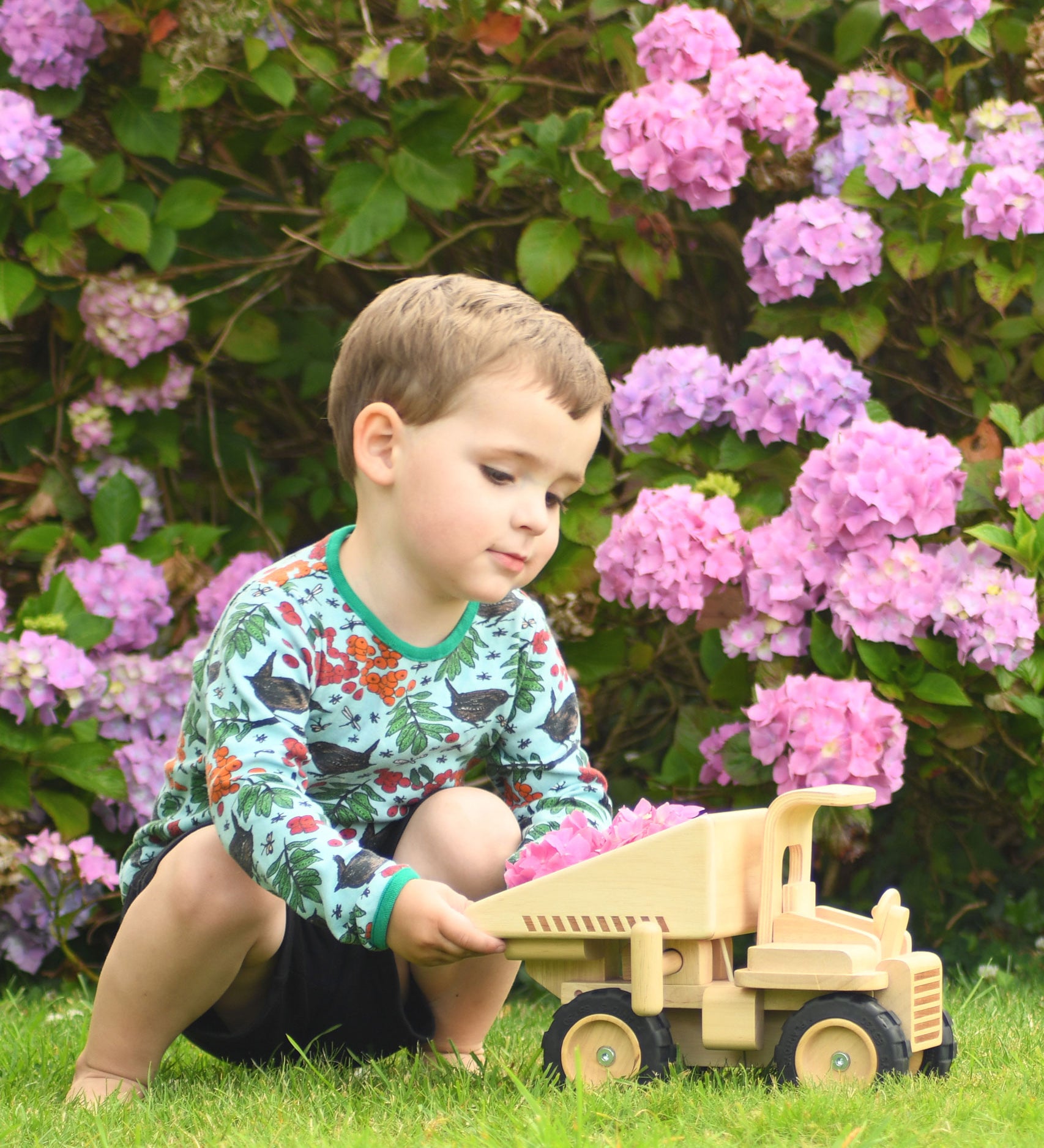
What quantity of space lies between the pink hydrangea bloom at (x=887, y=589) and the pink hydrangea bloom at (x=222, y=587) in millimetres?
1217

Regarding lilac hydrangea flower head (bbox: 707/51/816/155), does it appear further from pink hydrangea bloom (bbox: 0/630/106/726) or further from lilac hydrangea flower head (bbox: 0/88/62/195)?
pink hydrangea bloom (bbox: 0/630/106/726)

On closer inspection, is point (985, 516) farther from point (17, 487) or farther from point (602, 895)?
point (17, 487)

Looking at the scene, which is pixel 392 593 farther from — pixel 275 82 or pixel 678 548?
pixel 275 82

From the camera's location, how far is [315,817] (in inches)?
69.7

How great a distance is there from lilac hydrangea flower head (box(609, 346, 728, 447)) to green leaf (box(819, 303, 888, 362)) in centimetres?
23

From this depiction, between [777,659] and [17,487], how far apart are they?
5.59 ft

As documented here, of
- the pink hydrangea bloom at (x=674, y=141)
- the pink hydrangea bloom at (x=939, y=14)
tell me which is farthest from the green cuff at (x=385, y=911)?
the pink hydrangea bloom at (x=939, y=14)

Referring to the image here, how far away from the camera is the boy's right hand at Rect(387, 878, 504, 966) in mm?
1688

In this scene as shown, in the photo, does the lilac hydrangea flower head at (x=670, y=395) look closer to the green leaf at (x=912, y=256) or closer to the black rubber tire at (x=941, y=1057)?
the green leaf at (x=912, y=256)

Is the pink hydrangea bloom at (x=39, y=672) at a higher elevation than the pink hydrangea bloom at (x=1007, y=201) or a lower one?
lower

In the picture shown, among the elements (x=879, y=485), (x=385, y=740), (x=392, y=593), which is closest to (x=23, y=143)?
(x=392, y=593)

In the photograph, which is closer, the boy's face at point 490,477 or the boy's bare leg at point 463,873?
the boy's face at point 490,477

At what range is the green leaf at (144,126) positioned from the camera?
3162mm

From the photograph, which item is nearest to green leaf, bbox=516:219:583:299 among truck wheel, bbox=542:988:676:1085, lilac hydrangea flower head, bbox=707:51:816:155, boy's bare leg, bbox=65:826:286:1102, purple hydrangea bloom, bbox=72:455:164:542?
lilac hydrangea flower head, bbox=707:51:816:155
